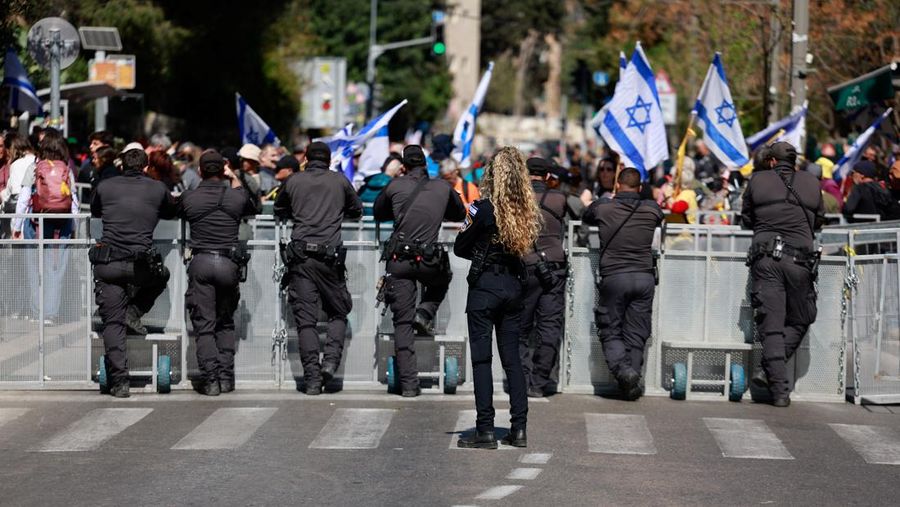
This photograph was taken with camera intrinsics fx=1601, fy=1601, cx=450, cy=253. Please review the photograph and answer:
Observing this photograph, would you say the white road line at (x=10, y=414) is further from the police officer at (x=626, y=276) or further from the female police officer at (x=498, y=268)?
the police officer at (x=626, y=276)

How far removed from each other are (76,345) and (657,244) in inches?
186

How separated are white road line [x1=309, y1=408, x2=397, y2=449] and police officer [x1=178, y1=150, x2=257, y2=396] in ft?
4.26

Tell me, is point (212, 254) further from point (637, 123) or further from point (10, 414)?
point (637, 123)

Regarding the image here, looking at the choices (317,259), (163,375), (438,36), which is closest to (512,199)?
(317,259)

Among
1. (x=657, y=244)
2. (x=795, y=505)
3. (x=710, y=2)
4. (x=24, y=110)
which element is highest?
(x=710, y=2)

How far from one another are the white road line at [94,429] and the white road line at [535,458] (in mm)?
2710

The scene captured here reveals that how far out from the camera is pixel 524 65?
120625 mm

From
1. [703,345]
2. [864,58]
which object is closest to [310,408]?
[703,345]

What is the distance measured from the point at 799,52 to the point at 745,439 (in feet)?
36.6

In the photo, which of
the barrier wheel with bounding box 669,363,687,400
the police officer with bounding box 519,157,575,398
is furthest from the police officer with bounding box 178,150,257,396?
the barrier wheel with bounding box 669,363,687,400

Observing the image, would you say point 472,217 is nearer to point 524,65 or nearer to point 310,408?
point 310,408

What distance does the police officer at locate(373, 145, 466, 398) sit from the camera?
40.4 feet

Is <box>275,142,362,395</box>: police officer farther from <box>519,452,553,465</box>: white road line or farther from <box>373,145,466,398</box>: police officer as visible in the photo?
<box>519,452,553,465</box>: white road line

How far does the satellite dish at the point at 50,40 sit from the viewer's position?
16.3m
